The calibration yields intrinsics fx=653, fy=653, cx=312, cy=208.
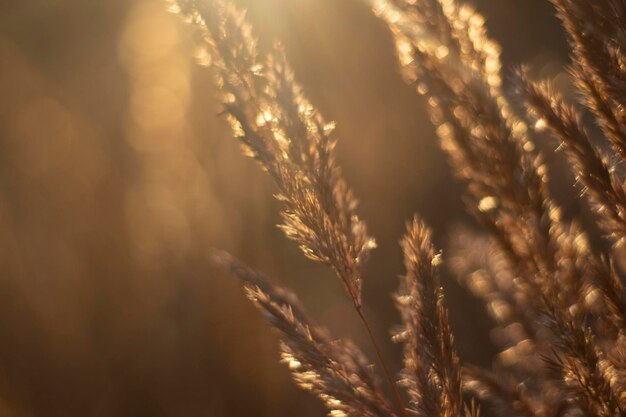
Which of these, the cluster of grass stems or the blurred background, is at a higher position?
the blurred background

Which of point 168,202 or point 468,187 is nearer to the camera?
point 468,187

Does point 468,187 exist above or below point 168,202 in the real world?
below

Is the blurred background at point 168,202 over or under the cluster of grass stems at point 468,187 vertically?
over

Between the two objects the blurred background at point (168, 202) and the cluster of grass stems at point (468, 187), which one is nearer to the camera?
the cluster of grass stems at point (468, 187)
